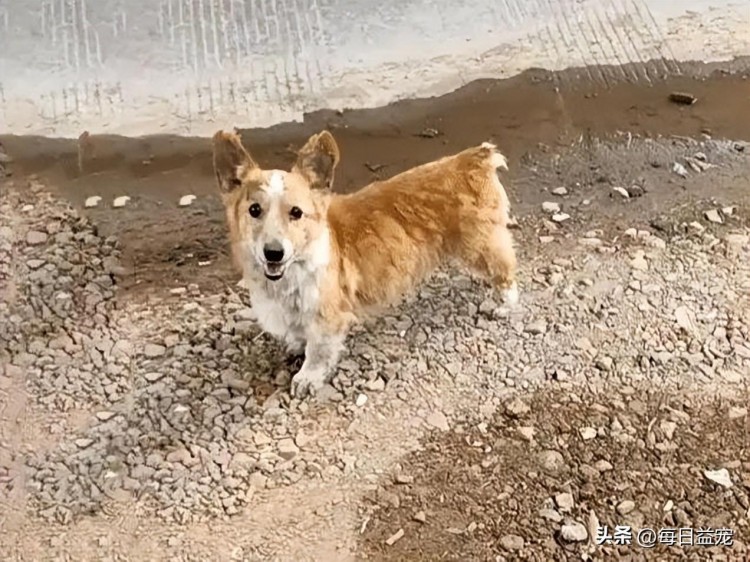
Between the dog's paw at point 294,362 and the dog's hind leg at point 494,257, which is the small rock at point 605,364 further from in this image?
the dog's paw at point 294,362

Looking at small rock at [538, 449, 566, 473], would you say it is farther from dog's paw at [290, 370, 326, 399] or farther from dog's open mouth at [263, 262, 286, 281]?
dog's open mouth at [263, 262, 286, 281]

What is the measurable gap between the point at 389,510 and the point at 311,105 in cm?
201

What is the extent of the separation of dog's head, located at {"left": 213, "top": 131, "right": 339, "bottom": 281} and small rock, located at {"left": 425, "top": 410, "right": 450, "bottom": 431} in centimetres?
55

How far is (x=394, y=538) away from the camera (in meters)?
2.62

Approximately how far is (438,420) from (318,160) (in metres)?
0.80

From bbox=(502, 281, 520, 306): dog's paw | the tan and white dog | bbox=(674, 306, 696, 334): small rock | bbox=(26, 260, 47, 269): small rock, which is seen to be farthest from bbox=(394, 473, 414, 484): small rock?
bbox=(26, 260, 47, 269): small rock

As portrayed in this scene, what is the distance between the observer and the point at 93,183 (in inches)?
151

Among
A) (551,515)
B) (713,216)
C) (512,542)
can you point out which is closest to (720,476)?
(551,515)

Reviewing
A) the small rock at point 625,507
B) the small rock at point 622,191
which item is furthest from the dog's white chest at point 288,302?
the small rock at point 622,191

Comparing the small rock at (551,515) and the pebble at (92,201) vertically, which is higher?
the pebble at (92,201)

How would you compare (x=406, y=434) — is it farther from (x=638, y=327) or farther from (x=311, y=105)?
(x=311, y=105)

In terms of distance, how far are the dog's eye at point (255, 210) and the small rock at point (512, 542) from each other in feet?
3.36

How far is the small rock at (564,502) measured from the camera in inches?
105

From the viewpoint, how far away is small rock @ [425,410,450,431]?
2.91 meters
